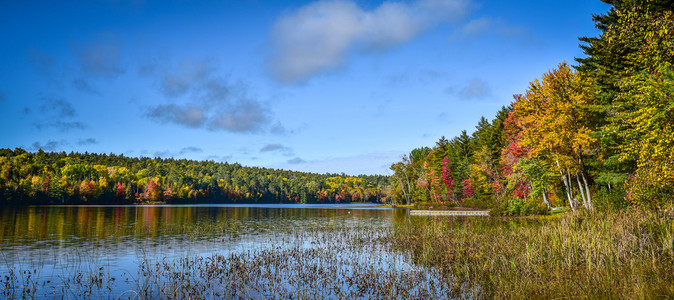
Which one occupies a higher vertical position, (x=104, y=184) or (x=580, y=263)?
(x=104, y=184)

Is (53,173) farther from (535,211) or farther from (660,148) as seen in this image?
(660,148)

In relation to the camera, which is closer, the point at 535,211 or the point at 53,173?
the point at 535,211

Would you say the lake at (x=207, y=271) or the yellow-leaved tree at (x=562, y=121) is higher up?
the yellow-leaved tree at (x=562, y=121)

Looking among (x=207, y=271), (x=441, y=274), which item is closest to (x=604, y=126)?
(x=441, y=274)

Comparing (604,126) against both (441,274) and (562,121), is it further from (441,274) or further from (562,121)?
(441,274)

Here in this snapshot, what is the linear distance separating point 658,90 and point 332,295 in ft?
50.4

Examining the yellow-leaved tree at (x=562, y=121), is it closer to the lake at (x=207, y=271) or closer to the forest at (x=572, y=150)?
the forest at (x=572, y=150)

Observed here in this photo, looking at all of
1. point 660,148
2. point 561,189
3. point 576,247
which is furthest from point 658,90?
point 561,189

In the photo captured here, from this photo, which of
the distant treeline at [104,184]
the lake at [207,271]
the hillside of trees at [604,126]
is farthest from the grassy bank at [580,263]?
the distant treeline at [104,184]

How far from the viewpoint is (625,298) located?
25.4 ft

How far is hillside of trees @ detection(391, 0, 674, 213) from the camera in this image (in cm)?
1481

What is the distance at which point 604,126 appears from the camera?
25.6m

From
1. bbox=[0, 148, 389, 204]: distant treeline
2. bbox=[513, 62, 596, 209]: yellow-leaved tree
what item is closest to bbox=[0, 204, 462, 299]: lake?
bbox=[513, 62, 596, 209]: yellow-leaved tree

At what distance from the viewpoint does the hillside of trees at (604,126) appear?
583 inches
